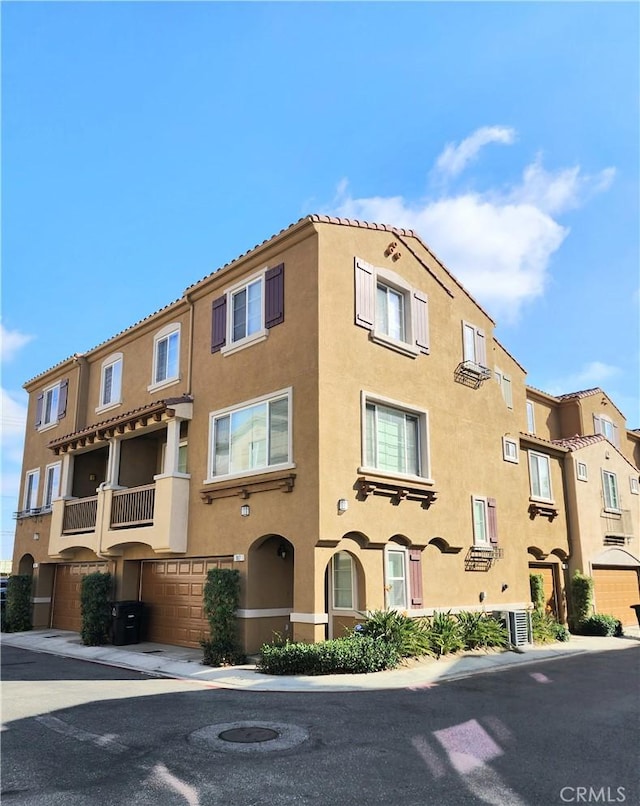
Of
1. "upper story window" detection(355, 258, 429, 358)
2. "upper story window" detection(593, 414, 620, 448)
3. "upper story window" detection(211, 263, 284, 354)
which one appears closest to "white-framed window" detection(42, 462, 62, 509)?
"upper story window" detection(211, 263, 284, 354)

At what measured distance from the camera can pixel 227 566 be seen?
588 inches

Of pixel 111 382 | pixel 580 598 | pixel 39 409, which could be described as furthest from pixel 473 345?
pixel 39 409

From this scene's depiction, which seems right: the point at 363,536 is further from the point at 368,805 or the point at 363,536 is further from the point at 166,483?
the point at 368,805

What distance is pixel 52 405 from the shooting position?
2452cm

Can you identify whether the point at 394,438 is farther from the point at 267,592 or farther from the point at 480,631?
the point at 480,631

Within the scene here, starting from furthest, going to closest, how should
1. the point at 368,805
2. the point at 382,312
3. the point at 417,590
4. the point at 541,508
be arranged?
the point at 541,508 → the point at 382,312 → the point at 417,590 → the point at 368,805

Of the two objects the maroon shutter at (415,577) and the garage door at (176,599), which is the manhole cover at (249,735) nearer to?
the garage door at (176,599)

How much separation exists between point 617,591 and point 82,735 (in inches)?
818

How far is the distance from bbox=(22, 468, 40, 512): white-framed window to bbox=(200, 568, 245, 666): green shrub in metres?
12.7

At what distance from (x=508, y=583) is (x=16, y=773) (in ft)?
46.8

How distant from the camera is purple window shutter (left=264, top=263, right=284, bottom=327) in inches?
586

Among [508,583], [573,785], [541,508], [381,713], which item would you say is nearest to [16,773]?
[381,713]

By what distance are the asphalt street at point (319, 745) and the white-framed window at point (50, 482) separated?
1174 cm

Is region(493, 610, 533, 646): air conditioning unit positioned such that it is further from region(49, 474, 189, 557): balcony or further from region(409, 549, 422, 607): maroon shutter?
region(49, 474, 189, 557): balcony
